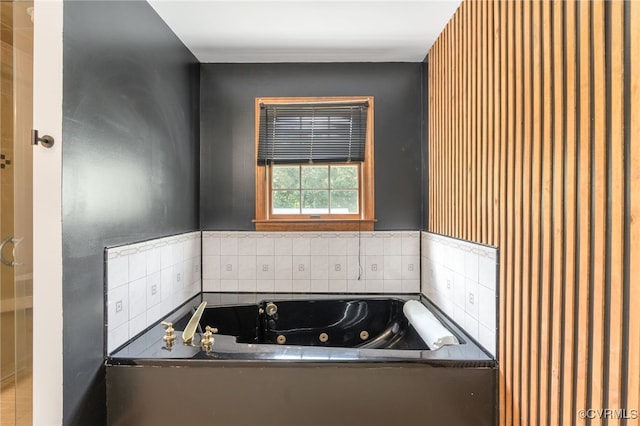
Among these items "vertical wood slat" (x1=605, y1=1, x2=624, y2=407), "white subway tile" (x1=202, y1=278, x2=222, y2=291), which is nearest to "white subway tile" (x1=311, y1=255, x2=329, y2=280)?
"white subway tile" (x1=202, y1=278, x2=222, y2=291)

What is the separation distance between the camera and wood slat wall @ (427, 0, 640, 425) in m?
0.94

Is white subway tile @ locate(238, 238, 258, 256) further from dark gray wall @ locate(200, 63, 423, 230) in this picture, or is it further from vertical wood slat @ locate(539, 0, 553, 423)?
vertical wood slat @ locate(539, 0, 553, 423)

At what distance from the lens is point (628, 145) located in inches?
36.9

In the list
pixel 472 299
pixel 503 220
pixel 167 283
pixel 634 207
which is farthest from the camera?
pixel 167 283

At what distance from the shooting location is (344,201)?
282 cm

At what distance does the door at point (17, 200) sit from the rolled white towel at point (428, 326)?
174 cm

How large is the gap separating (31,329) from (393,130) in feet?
8.01

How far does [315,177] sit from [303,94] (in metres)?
0.65

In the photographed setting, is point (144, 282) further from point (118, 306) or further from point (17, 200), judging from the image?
point (17, 200)

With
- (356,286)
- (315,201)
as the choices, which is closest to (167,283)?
(315,201)

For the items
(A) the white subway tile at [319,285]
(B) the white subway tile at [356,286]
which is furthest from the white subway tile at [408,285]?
(A) the white subway tile at [319,285]

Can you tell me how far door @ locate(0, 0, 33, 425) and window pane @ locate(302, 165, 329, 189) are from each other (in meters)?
1.76

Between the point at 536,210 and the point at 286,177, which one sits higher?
the point at 286,177

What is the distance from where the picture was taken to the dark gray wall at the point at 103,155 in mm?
1403
